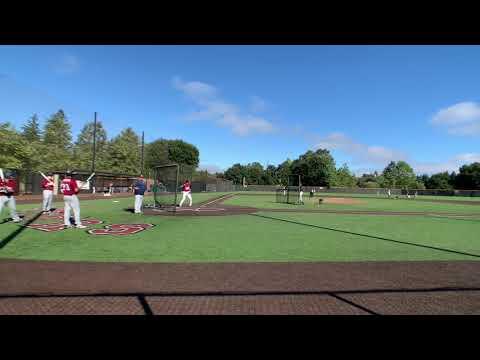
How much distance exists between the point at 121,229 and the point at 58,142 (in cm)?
5216

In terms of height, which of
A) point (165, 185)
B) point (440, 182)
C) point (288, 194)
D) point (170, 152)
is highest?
point (170, 152)

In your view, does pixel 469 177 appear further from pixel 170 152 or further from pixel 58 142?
pixel 58 142

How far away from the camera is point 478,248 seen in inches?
407

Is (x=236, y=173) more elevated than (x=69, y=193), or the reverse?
(x=236, y=173)

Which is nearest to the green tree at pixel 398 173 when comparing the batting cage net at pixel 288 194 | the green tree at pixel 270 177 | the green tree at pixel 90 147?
the green tree at pixel 270 177

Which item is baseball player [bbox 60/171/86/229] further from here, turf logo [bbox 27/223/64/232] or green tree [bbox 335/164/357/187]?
green tree [bbox 335/164/357/187]

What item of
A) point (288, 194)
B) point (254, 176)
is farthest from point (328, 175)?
point (288, 194)

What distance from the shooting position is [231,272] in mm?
6727

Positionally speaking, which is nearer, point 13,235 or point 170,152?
point 13,235

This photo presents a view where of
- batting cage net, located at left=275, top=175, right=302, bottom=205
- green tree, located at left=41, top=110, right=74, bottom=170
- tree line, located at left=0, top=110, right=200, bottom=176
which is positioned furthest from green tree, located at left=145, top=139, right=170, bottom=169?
batting cage net, located at left=275, top=175, right=302, bottom=205

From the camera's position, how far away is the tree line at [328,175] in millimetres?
100688
